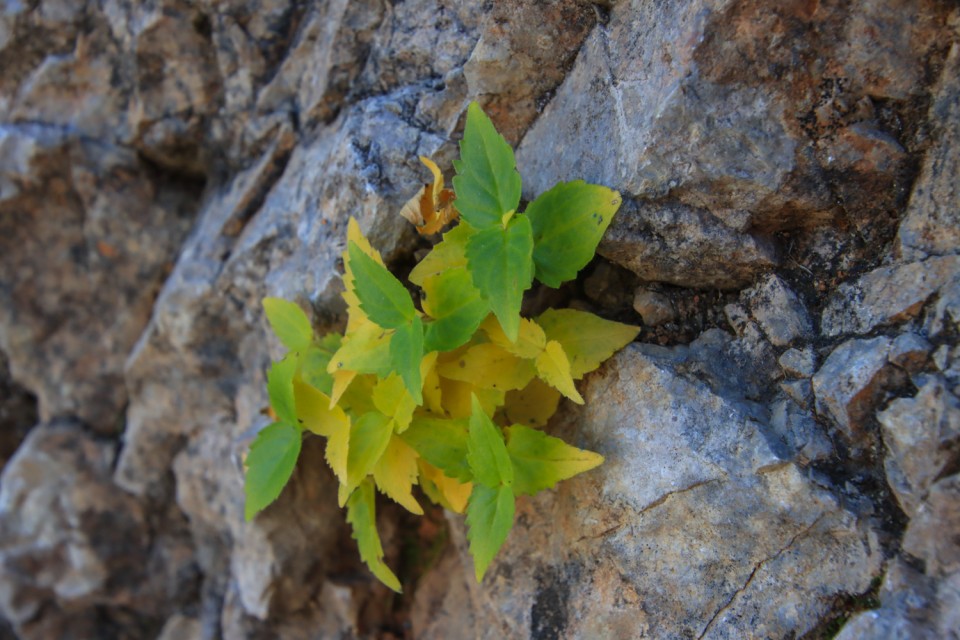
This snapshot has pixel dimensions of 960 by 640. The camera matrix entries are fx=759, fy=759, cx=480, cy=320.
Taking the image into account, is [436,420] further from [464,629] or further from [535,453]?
[464,629]

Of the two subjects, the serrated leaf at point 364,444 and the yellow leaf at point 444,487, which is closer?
the serrated leaf at point 364,444

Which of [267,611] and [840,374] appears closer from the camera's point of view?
[840,374]

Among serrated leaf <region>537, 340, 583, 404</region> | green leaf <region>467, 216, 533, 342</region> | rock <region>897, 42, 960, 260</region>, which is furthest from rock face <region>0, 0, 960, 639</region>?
green leaf <region>467, 216, 533, 342</region>

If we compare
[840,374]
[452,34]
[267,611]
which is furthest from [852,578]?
[267,611]

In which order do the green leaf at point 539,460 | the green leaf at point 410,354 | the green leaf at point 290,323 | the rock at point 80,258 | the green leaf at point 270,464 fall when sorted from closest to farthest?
the green leaf at point 410,354, the green leaf at point 539,460, the green leaf at point 270,464, the green leaf at point 290,323, the rock at point 80,258

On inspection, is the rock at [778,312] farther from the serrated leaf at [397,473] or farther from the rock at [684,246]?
the serrated leaf at [397,473]

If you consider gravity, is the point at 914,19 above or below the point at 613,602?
above

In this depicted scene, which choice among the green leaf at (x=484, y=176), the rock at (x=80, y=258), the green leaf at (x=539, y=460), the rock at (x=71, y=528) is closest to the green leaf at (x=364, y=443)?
the green leaf at (x=539, y=460)
